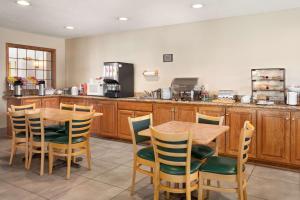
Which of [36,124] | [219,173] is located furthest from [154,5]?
[219,173]

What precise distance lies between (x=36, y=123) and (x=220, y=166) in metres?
2.47

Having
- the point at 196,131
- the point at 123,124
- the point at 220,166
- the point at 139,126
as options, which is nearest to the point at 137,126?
the point at 139,126

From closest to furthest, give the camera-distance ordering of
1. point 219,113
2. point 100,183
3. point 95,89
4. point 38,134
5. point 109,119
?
1. point 100,183
2. point 38,134
3. point 219,113
4. point 109,119
5. point 95,89

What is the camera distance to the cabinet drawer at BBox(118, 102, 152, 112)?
471 cm

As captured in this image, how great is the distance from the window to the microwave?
1.53m

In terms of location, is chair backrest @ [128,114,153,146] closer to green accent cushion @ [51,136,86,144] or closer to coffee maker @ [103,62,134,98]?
green accent cushion @ [51,136,86,144]

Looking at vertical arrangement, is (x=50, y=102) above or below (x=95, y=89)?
below

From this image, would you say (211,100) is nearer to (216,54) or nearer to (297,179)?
(216,54)

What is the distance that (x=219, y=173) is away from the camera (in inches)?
87.4

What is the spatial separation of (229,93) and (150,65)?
6.09ft

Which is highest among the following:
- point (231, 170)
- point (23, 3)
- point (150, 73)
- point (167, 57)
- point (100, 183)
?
point (23, 3)

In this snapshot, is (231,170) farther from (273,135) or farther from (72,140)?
(72,140)

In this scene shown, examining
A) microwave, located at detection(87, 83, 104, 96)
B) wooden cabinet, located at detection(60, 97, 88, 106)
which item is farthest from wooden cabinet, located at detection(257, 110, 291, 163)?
wooden cabinet, located at detection(60, 97, 88, 106)

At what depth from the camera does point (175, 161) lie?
2.18 metres
